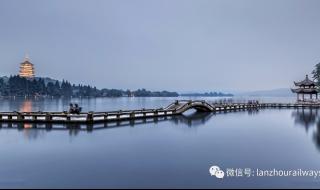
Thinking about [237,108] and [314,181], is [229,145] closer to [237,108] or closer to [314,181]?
[314,181]

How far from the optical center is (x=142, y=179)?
11.8m

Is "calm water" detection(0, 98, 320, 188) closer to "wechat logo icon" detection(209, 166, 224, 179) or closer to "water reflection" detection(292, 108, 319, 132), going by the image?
"wechat logo icon" detection(209, 166, 224, 179)

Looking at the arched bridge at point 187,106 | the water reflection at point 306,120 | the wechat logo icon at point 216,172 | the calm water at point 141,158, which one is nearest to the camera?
the calm water at point 141,158

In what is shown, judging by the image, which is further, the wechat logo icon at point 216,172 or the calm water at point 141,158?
the wechat logo icon at point 216,172

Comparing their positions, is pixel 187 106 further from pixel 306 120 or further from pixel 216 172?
pixel 216 172

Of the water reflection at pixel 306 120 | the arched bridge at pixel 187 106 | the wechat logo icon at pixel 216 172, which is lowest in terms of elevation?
the water reflection at pixel 306 120

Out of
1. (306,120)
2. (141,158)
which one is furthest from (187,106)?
(141,158)

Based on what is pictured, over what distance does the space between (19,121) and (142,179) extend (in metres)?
23.3

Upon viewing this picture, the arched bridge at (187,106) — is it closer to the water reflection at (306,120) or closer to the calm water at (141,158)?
the water reflection at (306,120)

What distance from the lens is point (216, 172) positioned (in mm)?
12820

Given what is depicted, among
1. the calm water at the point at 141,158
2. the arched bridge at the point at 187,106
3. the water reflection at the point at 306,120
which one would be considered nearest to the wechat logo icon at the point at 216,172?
the calm water at the point at 141,158

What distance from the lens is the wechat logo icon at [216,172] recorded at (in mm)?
12439

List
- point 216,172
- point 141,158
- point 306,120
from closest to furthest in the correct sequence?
point 216,172 < point 141,158 < point 306,120

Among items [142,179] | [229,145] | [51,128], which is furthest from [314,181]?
[51,128]
